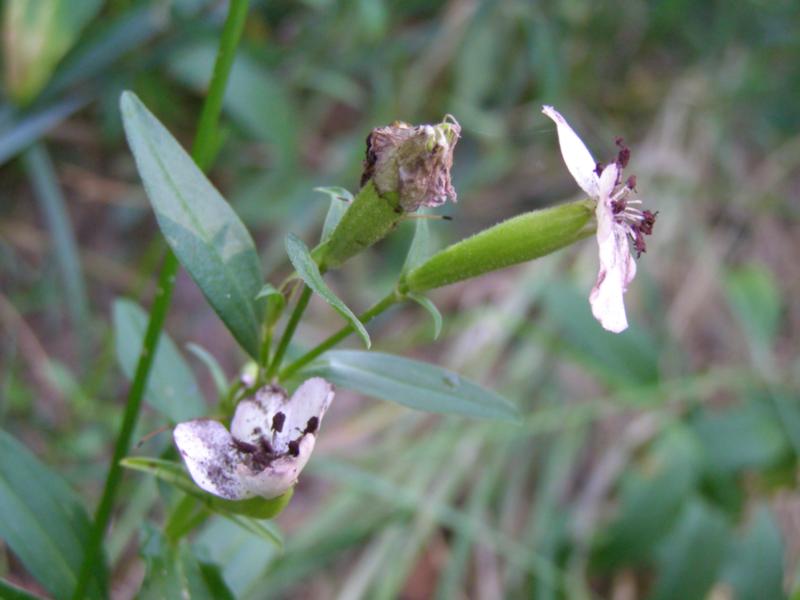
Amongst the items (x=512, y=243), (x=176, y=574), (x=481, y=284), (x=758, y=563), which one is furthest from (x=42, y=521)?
(x=481, y=284)

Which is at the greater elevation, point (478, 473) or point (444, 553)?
point (478, 473)

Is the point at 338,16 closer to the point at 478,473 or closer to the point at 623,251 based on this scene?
the point at 478,473

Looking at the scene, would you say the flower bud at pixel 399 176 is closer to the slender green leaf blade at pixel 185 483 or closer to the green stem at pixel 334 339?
the green stem at pixel 334 339

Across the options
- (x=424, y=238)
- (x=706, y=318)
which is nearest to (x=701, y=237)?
(x=706, y=318)

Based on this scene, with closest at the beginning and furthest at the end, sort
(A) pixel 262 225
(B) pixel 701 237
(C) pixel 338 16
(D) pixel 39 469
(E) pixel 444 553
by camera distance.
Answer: (D) pixel 39 469 < (E) pixel 444 553 < (C) pixel 338 16 < (A) pixel 262 225 < (B) pixel 701 237

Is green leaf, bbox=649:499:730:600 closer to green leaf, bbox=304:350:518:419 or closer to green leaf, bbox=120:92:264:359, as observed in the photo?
green leaf, bbox=304:350:518:419

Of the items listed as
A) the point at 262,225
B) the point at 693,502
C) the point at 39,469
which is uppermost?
the point at 262,225
